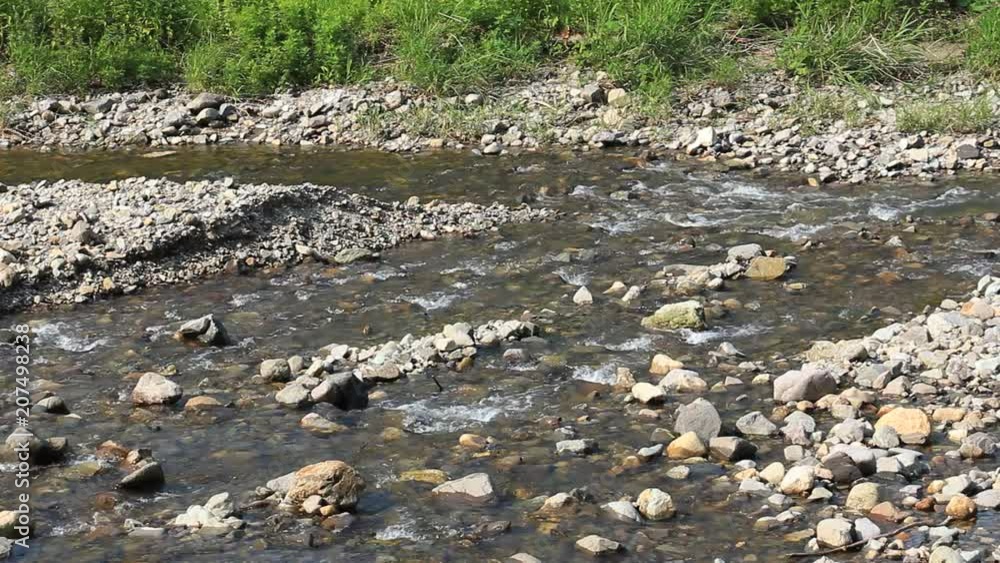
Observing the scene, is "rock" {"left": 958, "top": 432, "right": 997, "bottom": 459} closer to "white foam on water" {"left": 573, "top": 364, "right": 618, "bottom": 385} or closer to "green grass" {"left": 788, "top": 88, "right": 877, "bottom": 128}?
"white foam on water" {"left": 573, "top": 364, "right": 618, "bottom": 385}

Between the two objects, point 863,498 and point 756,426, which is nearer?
point 863,498

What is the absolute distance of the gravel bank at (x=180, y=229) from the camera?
386 inches

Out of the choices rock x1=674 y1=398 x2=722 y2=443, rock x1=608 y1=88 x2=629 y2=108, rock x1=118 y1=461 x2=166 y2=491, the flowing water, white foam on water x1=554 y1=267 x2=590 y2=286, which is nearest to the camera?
the flowing water

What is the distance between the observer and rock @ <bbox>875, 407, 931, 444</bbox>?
663 cm

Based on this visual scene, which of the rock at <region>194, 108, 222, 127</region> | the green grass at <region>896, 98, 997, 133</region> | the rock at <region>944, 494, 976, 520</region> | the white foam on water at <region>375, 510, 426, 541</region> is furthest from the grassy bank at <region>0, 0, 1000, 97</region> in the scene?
the white foam on water at <region>375, 510, 426, 541</region>

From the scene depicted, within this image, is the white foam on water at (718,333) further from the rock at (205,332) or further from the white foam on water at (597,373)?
the rock at (205,332)

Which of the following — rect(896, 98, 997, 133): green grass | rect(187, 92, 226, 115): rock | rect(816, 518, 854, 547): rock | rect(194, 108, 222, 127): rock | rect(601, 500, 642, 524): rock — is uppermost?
rect(816, 518, 854, 547): rock

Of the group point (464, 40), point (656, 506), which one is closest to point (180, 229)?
point (656, 506)

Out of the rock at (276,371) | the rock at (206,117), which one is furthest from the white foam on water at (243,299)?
the rock at (206,117)

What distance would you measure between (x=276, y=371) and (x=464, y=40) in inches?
403

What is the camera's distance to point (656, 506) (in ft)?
19.5

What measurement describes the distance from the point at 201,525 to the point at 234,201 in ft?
18.1

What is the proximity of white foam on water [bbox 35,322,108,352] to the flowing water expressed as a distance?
0.08 feet

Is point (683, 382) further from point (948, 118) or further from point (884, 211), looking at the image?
point (948, 118)
